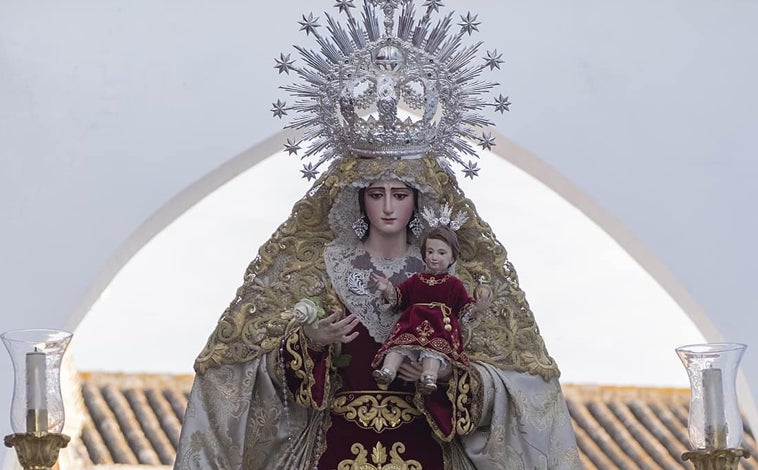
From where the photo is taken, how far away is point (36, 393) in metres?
6.61

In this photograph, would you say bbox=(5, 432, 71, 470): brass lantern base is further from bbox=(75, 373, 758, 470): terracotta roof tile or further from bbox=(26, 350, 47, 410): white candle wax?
bbox=(75, 373, 758, 470): terracotta roof tile

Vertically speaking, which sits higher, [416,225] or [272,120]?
[272,120]

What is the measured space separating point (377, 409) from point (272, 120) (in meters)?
2.99

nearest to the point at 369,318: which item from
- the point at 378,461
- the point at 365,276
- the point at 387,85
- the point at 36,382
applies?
the point at 365,276

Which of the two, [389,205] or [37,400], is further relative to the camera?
[389,205]

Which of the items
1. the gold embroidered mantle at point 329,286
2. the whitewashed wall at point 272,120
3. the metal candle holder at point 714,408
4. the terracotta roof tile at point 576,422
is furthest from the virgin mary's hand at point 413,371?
the terracotta roof tile at point 576,422

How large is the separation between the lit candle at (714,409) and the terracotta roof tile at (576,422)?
549cm

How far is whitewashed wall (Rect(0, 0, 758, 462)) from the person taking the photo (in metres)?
9.91

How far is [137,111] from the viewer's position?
9.95 meters

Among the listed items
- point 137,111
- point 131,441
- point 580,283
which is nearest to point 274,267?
point 137,111

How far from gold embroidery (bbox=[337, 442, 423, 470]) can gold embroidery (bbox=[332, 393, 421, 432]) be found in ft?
0.17

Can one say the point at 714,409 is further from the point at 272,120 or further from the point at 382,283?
the point at 272,120

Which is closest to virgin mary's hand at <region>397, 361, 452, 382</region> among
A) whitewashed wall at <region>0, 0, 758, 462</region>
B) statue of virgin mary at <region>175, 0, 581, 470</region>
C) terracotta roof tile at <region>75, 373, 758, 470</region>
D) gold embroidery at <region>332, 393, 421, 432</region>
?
statue of virgin mary at <region>175, 0, 581, 470</region>

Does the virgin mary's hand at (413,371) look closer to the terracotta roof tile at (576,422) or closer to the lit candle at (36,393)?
the lit candle at (36,393)
